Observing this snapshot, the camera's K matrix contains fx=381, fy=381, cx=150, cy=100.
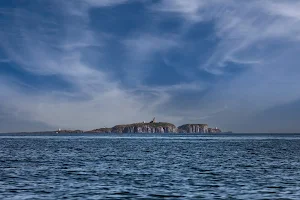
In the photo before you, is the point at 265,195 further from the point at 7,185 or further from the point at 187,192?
the point at 7,185

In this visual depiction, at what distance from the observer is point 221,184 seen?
35.0m

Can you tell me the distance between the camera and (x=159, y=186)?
3362 cm

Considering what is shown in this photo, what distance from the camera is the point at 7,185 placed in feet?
111

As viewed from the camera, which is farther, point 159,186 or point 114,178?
point 114,178

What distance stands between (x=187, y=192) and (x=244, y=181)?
8816mm

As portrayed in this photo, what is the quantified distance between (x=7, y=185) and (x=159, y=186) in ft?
44.3

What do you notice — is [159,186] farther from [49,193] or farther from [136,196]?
[49,193]

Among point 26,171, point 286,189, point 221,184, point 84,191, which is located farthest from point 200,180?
point 26,171

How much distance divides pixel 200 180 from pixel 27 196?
16.7 m

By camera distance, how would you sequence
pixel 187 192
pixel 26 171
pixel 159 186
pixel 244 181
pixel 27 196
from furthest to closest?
pixel 26 171, pixel 244 181, pixel 159 186, pixel 187 192, pixel 27 196

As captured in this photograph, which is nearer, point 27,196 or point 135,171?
point 27,196

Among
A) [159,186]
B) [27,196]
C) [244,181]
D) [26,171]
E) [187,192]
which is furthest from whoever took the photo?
[26,171]

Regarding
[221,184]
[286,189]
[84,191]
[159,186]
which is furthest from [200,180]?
[84,191]

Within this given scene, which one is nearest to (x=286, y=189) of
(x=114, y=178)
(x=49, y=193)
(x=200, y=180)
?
(x=200, y=180)
